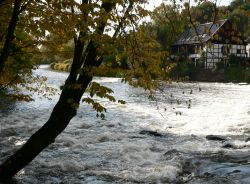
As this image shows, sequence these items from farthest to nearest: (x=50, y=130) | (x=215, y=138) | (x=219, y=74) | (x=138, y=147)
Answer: (x=219, y=74) → (x=215, y=138) → (x=138, y=147) → (x=50, y=130)

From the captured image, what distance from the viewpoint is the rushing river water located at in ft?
31.7

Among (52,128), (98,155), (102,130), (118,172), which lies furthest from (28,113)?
(52,128)

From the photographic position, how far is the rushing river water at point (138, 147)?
→ 9.66m

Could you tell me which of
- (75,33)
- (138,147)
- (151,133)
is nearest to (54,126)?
(75,33)

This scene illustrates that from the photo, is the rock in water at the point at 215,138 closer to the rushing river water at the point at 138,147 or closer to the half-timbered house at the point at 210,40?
the rushing river water at the point at 138,147

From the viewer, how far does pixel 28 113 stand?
21328 mm

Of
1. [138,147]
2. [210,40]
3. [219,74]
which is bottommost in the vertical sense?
[138,147]

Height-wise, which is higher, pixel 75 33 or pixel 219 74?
pixel 75 33

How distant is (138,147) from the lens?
13109mm

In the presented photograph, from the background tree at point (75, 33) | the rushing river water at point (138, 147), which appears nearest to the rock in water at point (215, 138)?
the rushing river water at point (138, 147)

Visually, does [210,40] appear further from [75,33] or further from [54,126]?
[54,126]

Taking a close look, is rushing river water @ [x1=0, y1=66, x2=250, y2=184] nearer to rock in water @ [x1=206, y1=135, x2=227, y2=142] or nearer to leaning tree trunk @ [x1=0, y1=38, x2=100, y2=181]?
rock in water @ [x1=206, y1=135, x2=227, y2=142]

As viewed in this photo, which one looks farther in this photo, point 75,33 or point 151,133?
point 151,133

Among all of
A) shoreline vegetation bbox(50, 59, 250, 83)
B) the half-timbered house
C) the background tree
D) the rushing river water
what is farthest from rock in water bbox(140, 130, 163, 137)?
shoreline vegetation bbox(50, 59, 250, 83)
